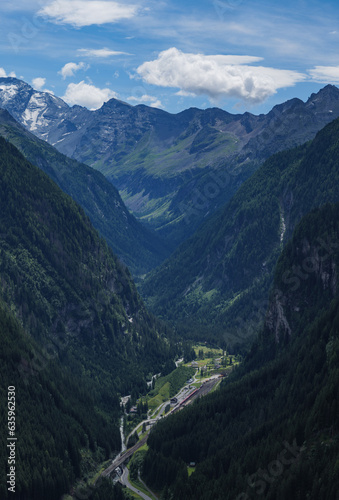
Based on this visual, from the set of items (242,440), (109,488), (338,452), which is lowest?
(109,488)

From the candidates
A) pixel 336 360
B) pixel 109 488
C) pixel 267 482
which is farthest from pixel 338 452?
pixel 109 488

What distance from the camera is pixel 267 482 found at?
162 meters

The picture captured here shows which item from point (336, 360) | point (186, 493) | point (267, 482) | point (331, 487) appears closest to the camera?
point (331, 487)

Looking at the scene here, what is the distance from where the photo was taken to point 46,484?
648 feet

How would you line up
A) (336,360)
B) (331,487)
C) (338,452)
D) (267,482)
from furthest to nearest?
(336,360), (267,482), (338,452), (331,487)

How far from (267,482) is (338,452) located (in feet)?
78.2

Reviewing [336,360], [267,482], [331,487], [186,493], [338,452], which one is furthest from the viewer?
[336,360]

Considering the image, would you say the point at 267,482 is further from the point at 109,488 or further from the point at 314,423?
the point at 109,488

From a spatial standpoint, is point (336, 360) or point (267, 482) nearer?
point (267, 482)

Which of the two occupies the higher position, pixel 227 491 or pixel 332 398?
pixel 332 398

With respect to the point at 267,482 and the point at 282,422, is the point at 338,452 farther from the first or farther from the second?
the point at 282,422

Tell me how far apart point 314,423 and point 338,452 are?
20.0 metres

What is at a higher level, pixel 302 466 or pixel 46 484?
pixel 302 466

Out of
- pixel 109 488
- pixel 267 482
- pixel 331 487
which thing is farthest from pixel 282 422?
pixel 109 488
